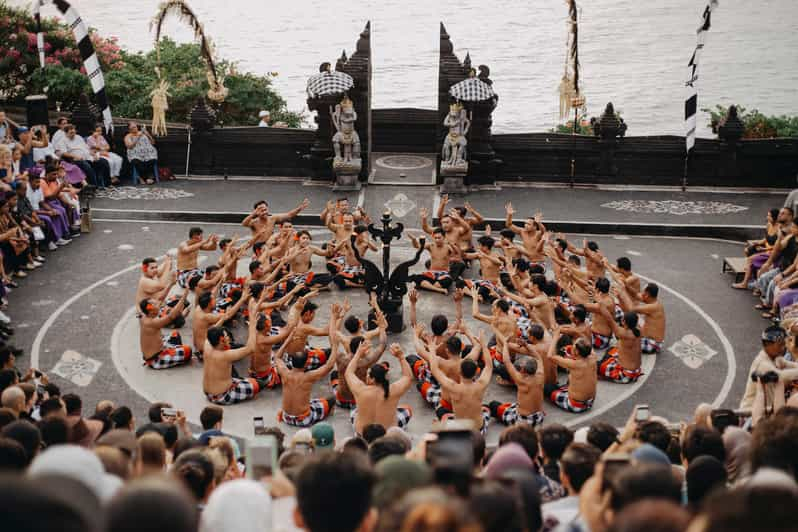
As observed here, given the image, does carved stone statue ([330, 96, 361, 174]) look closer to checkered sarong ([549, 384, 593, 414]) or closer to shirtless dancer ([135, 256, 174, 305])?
shirtless dancer ([135, 256, 174, 305])

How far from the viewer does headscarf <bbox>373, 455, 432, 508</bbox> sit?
453cm

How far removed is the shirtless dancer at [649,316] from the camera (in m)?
12.5

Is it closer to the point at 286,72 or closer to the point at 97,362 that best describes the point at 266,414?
the point at 97,362

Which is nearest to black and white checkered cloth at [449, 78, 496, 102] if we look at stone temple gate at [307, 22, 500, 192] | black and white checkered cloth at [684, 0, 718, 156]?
stone temple gate at [307, 22, 500, 192]

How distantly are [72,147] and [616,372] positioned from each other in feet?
44.9

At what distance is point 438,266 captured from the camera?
1512cm

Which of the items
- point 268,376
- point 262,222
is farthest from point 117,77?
point 268,376

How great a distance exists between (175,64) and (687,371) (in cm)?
2127

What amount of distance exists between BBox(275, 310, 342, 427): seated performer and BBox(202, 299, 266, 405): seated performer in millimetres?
519

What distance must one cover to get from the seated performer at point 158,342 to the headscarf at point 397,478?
765cm

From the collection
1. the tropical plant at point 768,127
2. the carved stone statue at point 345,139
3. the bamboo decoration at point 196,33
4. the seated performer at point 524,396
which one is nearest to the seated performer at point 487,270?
the seated performer at point 524,396

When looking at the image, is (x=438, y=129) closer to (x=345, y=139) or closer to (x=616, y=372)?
(x=345, y=139)

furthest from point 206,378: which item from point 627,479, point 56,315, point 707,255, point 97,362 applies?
point 707,255

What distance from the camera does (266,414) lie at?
36.5 feet
